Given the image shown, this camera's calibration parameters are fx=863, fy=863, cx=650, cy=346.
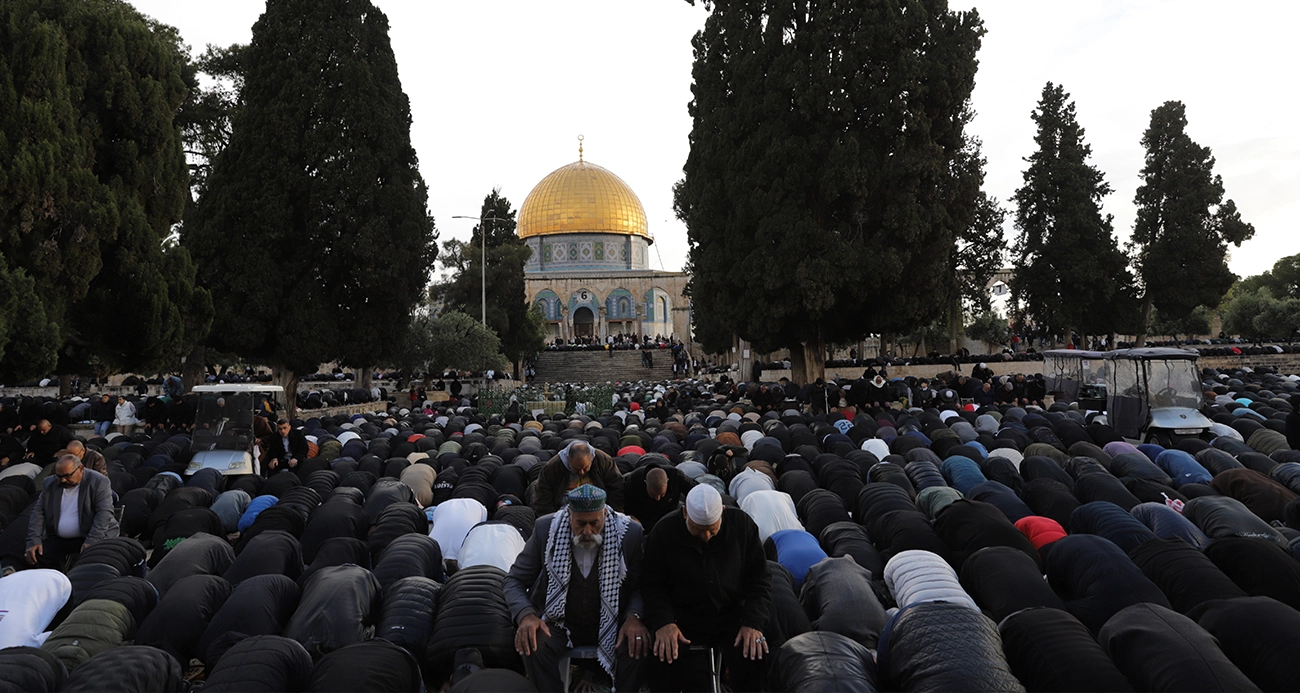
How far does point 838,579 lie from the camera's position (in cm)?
485

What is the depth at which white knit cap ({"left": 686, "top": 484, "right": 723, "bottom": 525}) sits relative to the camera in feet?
12.1

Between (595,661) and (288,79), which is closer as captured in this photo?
(595,661)

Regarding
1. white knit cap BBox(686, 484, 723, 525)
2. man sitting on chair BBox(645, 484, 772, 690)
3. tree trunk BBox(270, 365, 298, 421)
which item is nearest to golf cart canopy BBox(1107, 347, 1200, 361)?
man sitting on chair BBox(645, 484, 772, 690)

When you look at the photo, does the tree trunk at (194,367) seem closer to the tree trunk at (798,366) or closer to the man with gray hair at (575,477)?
the tree trunk at (798,366)

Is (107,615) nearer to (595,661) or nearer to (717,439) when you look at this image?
(595,661)

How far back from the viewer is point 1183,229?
28.8m

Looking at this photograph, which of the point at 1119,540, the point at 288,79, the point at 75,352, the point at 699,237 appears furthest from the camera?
the point at 699,237

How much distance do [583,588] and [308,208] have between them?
1511 cm

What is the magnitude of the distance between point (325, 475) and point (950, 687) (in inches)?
286

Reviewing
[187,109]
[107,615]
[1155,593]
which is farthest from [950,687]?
[187,109]

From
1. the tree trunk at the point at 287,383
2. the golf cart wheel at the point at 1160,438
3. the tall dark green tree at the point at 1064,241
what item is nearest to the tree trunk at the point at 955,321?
the tall dark green tree at the point at 1064,241

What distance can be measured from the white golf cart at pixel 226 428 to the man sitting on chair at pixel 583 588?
713cm

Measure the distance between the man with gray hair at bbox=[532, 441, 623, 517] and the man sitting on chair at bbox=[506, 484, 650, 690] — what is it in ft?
4.82

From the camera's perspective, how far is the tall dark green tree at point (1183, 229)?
28719 mm
